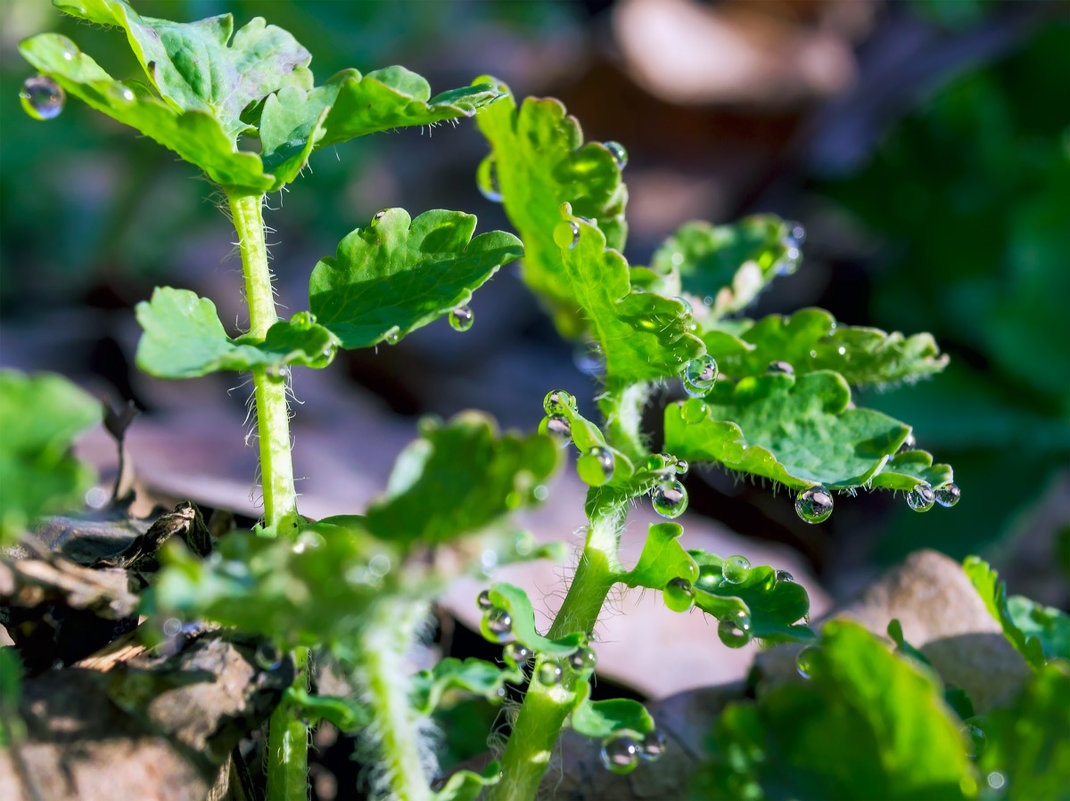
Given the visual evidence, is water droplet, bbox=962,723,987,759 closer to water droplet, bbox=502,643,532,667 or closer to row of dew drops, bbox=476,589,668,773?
row of dew drops, bbox=476,589,668,773

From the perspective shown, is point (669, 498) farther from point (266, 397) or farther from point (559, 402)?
point (266, 397)

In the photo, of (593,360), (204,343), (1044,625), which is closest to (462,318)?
(593,360)

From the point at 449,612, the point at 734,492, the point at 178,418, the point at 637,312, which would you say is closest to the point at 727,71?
the point at 734,492

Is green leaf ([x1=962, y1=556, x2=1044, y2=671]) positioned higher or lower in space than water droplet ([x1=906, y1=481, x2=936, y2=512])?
lower

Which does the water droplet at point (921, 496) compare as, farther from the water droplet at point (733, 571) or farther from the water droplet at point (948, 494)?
the water droplet at point (733, 571)

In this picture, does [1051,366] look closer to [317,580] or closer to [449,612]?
[449,612]

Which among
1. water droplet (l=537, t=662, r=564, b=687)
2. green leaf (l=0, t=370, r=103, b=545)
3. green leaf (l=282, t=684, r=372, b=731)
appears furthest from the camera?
water droplet (l=537, t=662, r=564, b=687)

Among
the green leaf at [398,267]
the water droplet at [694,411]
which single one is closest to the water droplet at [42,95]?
the green leaf at [398,267]

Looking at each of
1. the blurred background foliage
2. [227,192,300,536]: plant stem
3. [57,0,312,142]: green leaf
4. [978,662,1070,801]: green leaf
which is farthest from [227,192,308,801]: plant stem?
the blurred background foliage
